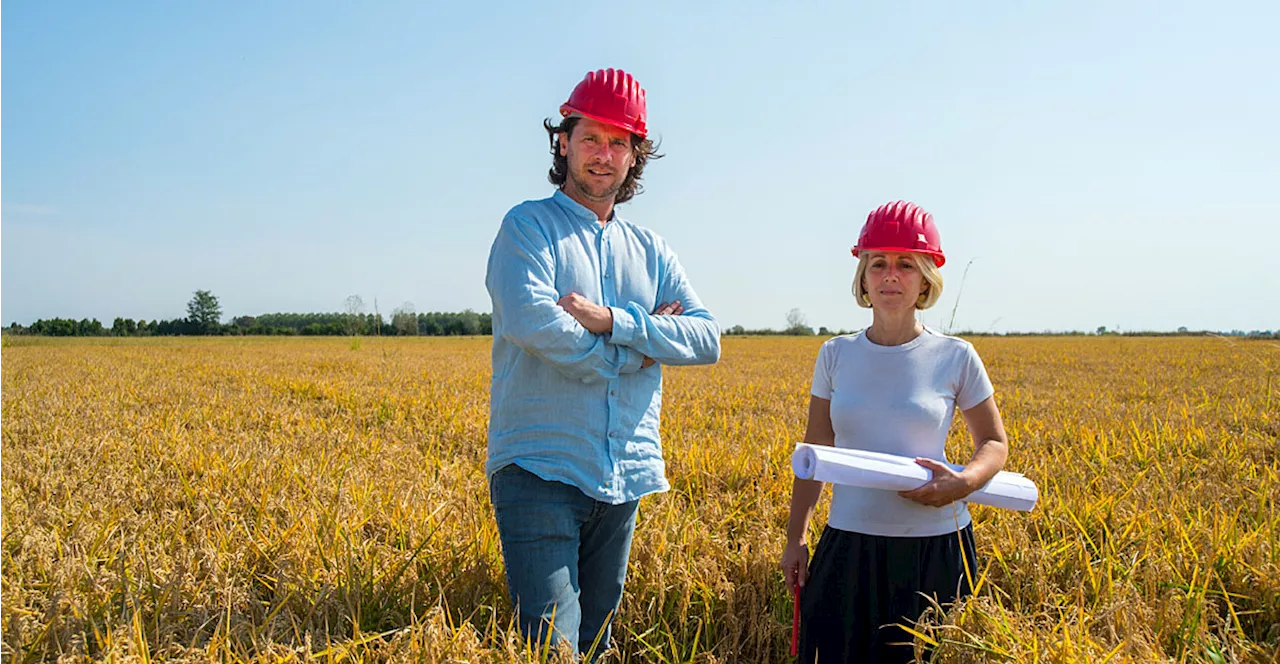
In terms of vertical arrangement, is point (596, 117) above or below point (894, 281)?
above

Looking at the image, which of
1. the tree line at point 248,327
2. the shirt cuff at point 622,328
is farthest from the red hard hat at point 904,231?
the tree line at point 248,327

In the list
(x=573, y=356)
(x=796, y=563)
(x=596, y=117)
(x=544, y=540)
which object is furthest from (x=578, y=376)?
(x=796, y=563)

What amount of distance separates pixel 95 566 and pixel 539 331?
227 cm

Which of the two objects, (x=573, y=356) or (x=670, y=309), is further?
(x=670, y=309)

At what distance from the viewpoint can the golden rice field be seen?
2320mm

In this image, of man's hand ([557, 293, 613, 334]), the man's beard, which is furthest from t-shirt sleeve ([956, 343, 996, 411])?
the man's beard

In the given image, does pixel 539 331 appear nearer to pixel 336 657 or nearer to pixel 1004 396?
pixel 336 657

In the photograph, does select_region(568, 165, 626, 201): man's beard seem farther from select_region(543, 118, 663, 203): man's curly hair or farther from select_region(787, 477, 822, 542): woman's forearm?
select_region(787, 477, 822, 542): woman's forearm

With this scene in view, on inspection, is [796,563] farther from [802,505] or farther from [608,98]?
[608,98]

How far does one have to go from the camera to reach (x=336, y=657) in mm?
2131

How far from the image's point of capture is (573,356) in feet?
6.86

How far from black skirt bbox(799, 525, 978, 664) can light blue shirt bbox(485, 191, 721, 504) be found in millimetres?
565

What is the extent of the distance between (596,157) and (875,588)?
1456 mm

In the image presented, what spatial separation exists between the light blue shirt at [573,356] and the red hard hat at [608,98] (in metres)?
0.27
